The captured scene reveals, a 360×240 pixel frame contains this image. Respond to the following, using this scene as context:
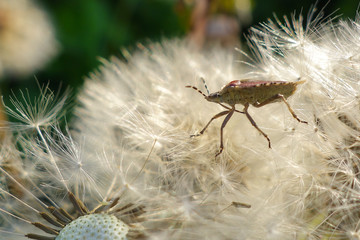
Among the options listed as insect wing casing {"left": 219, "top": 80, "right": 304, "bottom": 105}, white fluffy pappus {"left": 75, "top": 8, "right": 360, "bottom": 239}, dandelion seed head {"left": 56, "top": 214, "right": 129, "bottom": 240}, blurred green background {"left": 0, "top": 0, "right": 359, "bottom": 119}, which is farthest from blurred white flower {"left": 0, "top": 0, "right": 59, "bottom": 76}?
insect wing casing {"left": 219, "top": 80, "right": 304, "bottom": 105}

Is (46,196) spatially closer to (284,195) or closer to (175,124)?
(175,124)

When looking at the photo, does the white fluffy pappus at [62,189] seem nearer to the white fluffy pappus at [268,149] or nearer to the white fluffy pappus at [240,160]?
the white fluffy pappus at [240,160]

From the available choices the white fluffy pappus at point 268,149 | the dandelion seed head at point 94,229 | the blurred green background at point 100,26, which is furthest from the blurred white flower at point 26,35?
the dandelion seed head at point 94,229

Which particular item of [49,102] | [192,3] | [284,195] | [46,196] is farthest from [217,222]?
[192,3]

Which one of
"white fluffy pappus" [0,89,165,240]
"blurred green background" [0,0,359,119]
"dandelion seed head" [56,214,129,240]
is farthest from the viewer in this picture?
"blurred green background" [0,0,359,119]

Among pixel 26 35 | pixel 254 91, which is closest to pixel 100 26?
pixel 26 35

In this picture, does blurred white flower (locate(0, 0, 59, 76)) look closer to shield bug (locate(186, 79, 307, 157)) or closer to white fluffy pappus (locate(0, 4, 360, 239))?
white fluffy pappus (locate(0, 4, 360, 239))
